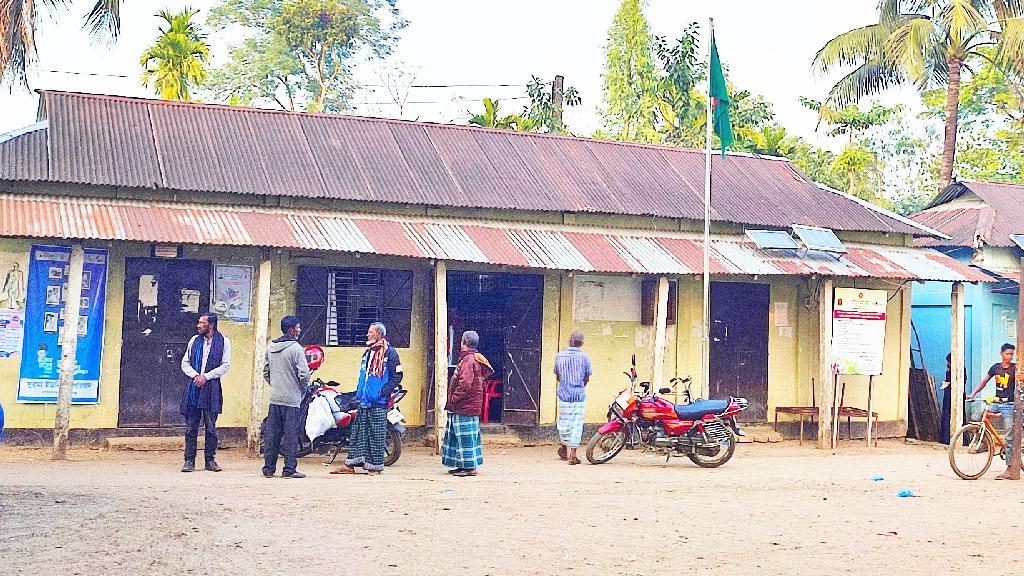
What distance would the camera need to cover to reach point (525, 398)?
14875 millimetres

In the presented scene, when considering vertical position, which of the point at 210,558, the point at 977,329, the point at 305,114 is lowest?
the point at 210,558

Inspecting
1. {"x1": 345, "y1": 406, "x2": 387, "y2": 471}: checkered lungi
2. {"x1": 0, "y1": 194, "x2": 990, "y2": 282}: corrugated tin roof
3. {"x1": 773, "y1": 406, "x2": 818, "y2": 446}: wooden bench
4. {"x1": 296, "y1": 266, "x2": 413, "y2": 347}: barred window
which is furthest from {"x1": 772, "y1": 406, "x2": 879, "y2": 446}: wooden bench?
{"x1": 345, "y1": 406, "x2": 387, "y2": 471}: checkered lungi

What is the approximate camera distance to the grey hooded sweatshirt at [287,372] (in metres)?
10.8

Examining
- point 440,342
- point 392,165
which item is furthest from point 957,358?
point 392,165

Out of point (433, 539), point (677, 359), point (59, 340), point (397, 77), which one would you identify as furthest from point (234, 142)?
point (397, 77)

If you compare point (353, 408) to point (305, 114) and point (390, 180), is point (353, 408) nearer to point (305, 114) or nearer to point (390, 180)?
point (390, 180)

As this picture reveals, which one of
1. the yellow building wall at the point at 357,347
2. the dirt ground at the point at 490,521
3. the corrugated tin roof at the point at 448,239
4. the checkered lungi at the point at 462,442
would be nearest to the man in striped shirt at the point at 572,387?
the dirt ground at the point at 490,521

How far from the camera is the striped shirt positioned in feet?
42.0

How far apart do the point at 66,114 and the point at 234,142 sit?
1918mm

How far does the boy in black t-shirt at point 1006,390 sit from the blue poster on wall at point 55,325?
31.6 ft

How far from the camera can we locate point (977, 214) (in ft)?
61.3

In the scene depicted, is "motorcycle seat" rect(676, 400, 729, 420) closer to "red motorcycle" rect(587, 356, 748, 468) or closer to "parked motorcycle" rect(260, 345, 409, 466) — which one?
"red motorcycle" rect(587, 356, 748, 468)

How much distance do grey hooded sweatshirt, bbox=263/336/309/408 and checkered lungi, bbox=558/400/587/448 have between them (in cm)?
329

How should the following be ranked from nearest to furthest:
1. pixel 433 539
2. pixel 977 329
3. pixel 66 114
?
pixel 433 539 < pixel 66 114 < pixel 977 329
